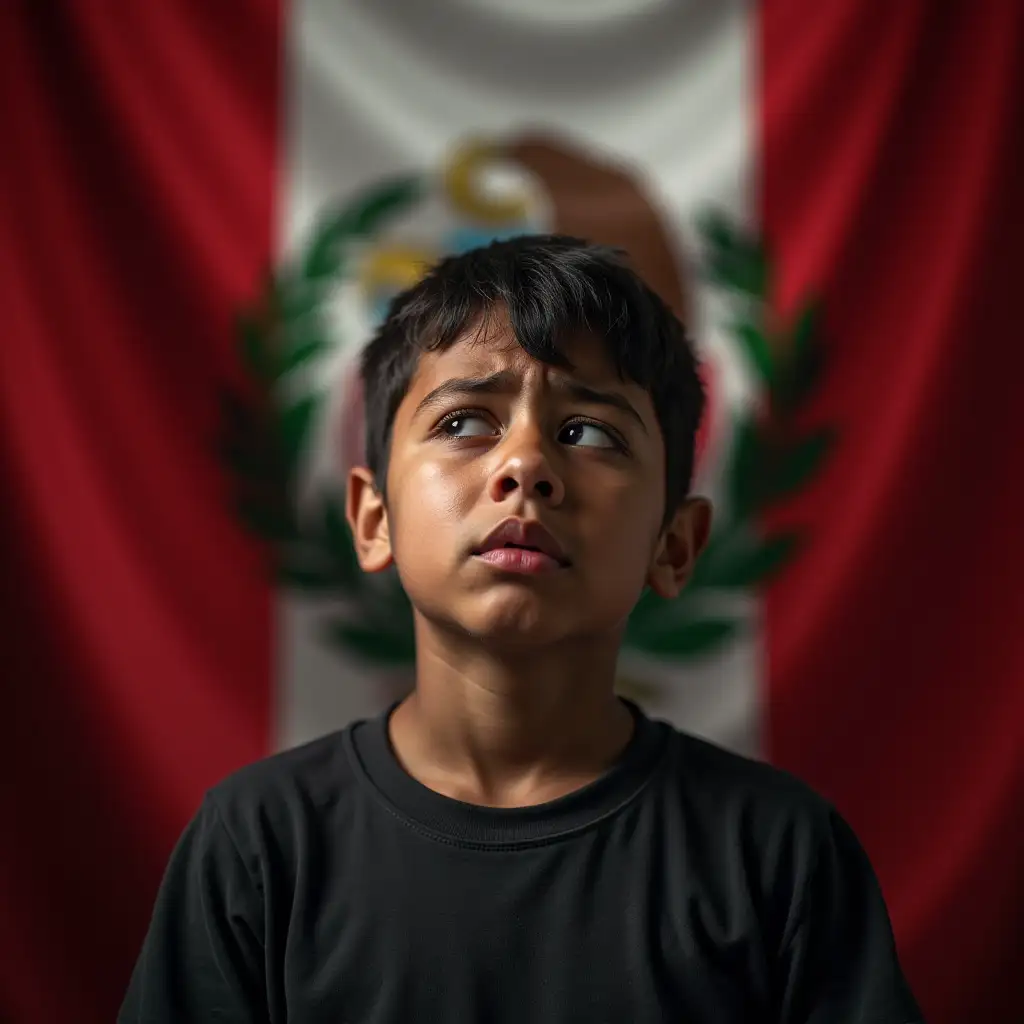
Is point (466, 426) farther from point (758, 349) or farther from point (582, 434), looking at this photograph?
point (758, 349)

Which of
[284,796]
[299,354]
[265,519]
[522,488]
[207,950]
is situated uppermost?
[299,354]

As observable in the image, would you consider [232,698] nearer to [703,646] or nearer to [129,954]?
[129,954]

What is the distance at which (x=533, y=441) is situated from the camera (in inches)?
31.5

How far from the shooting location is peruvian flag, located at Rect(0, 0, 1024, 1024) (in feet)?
5.01

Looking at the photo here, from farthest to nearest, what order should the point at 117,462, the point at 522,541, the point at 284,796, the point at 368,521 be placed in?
1. the point at 117,462
2. the point at 368,521
3. the point at 284,796
4. the point at 522,541

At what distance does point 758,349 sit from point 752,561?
325 millimetres

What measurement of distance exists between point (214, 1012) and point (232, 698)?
74 centimetres

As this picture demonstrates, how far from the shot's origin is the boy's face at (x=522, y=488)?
30.9 inches

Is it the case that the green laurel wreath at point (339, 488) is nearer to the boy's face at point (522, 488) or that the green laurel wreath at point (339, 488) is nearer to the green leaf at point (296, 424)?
the green leaf at point (296, 424)

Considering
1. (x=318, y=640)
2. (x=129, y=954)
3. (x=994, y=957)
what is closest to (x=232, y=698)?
(x=318, y=640)

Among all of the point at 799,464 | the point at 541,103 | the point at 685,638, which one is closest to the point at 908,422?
the point at 799,464

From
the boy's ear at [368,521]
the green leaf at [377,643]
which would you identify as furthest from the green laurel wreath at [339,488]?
the boy's ear at [368,521]

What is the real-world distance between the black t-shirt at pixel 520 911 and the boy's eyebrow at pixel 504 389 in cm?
31

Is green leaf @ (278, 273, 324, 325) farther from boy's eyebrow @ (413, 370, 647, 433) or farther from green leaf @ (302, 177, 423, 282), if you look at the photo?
boy's eyebrow @ (413, 370, 647, 433)
